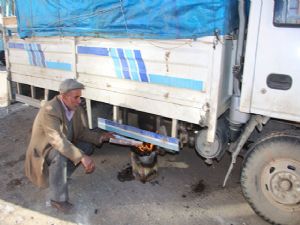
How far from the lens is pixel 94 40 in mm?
3857

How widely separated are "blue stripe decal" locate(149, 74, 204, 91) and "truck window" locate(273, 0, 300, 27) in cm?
86

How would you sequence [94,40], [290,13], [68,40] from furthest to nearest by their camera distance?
[68,40] < [94,40] < [290,13]

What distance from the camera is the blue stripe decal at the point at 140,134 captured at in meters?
3.54

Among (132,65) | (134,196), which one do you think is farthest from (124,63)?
(134,196)

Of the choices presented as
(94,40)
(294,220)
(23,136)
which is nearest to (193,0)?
(94,40)

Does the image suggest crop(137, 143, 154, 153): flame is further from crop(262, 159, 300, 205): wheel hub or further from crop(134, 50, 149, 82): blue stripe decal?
crop(262, 159, 300, 205): wheel hub

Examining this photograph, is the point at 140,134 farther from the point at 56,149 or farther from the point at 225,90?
the point at 225,90

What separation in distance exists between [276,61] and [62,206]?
2.53 meters

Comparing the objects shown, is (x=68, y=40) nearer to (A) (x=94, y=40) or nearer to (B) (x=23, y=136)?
(A) (x=94, y=40)

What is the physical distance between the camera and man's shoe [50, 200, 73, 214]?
3.39 metres

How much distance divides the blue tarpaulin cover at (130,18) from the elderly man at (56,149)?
0.82 metres

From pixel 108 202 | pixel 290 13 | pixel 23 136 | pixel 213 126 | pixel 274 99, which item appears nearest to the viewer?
pixel 290 13

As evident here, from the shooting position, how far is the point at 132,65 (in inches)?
140

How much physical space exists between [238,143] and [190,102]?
648 millimetres
